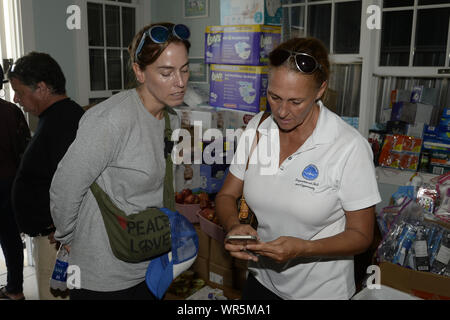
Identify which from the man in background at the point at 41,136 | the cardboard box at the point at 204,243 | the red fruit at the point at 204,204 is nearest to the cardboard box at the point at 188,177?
the red fruit at the point at 204,204

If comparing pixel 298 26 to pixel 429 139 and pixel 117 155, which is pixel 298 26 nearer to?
pixel 429 139

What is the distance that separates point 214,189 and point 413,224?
4.62ft

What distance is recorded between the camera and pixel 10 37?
131 inches

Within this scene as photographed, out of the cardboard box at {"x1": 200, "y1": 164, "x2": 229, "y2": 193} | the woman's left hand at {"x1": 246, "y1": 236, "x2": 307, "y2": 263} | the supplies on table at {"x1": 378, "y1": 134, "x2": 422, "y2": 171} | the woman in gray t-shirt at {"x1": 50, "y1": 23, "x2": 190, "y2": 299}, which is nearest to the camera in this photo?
the woman's left hand at {"x1": 246, "y1": 236, "x2": 307, "y2": 263}

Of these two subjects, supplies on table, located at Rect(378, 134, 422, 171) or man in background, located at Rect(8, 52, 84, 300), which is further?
supplies on table, located at Rect(378, 134, 422, 171)

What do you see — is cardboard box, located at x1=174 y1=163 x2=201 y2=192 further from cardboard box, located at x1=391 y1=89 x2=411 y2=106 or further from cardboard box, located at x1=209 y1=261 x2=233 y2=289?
cardboard box, located at x1=391 y1=89 x2=411 y2=106

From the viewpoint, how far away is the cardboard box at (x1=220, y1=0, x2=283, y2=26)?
10.3 ft

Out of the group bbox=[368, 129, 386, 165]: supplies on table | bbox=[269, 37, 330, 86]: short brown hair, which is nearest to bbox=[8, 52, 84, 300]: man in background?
bbox=[269, 37, 330, 86]: short brown hair

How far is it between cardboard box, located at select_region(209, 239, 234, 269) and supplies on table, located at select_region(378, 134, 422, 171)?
148cm

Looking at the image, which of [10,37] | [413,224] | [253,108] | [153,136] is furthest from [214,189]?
[10,37]

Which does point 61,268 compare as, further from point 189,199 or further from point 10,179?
point 10,179

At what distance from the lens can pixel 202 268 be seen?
2.78 m

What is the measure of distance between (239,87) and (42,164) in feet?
6.44

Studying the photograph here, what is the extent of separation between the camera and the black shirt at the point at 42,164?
72.9 inches
